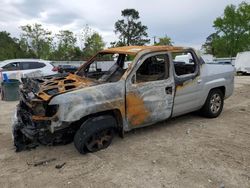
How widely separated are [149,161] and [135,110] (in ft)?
3.31

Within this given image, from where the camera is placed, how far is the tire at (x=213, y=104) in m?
6.26

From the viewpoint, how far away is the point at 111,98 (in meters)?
4.41

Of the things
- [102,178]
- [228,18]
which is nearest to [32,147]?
[102,178]

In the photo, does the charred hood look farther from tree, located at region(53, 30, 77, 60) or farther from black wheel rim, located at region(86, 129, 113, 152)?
tree, located at region(53, 30, 77, 60)

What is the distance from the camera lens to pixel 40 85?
4.73 metres

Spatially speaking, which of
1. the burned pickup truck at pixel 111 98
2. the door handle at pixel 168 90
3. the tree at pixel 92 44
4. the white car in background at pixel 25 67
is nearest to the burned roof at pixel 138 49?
the burned pickup truck at pixel 111 98

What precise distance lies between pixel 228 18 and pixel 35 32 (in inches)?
1240

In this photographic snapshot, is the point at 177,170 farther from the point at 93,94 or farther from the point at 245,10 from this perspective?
the point at 245,10

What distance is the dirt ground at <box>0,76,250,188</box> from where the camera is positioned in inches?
140

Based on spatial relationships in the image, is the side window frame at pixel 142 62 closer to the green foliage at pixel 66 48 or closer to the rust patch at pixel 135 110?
the rust patch at pixel 135 110

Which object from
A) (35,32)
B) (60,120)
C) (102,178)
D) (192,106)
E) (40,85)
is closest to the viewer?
(102,178)

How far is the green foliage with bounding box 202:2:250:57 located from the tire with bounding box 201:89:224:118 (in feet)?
126

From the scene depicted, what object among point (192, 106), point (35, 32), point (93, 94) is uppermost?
point (35, 32)

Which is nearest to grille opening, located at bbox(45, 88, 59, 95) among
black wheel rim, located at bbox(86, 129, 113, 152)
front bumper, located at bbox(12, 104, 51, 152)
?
front bumper, located at bbox(12, 104, 51, 152)
